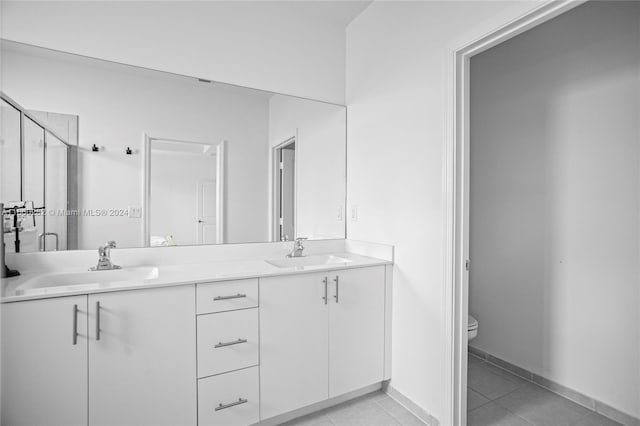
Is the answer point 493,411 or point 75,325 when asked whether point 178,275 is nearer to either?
point 75,325

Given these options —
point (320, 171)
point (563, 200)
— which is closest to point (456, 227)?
point (563, 200)

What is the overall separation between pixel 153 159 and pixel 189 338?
1.05 meters

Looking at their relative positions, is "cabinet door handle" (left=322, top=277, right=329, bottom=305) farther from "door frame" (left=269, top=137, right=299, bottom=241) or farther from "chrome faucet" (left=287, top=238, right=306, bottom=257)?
"door frame" (left=269, top=137, right=299, bottom=241)

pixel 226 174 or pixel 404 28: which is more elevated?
pixel 404 28

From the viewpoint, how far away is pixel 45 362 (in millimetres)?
1290

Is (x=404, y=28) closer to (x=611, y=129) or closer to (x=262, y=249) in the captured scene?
(x=611, y=129)

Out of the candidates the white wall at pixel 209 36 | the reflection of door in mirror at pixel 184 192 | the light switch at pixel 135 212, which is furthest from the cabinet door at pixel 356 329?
the white wall at pixel 209 36

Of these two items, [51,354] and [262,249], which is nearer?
[51,354]

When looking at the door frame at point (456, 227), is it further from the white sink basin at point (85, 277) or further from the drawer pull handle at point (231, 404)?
the white sink basin at point (85, 277)

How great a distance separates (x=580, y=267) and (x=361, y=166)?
4.89 feet

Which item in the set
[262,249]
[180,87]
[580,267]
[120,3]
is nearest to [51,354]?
[262,249]

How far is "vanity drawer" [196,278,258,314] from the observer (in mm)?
1565

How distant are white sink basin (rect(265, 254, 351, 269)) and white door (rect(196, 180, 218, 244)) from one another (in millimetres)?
409

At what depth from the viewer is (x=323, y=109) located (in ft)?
8.21
